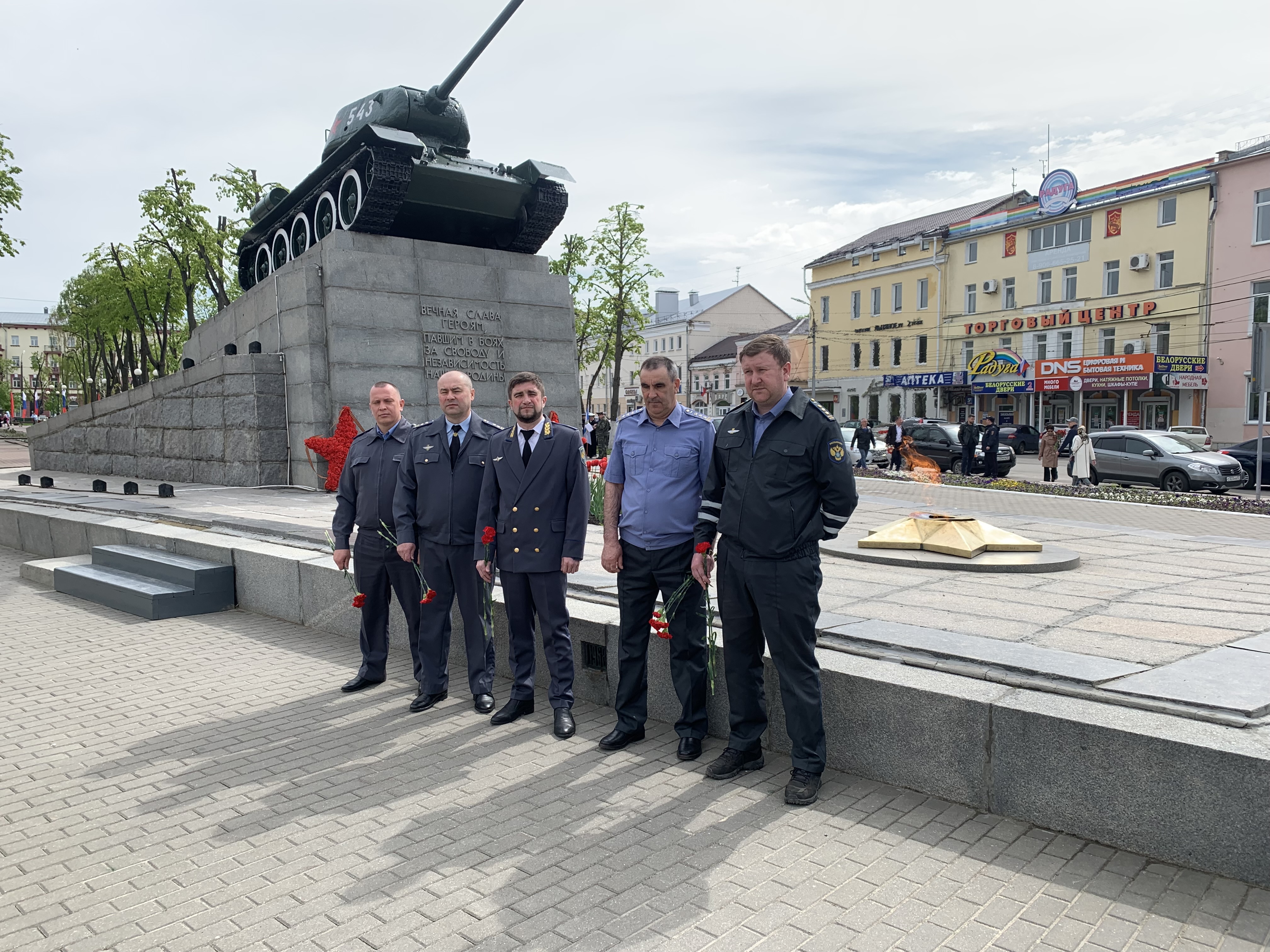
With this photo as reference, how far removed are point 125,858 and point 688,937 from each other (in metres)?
2.16

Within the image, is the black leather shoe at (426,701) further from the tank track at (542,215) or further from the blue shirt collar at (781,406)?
the tank track at (542,215)

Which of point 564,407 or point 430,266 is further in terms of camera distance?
point 564,407

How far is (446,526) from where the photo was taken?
5172mm

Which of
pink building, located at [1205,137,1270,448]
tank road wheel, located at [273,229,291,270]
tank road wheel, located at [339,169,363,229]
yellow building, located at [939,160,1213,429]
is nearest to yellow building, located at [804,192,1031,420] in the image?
yellow building, located at [939,160,1213,429]

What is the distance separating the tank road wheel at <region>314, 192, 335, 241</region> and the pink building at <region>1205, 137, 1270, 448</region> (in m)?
30.9

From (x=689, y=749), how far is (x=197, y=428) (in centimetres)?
1354

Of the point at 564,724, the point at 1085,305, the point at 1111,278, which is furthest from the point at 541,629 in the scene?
the point at 1085,305

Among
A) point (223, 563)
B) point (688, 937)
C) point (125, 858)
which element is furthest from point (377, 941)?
point (223, 563)

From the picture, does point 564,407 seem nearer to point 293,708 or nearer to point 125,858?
point 293,708

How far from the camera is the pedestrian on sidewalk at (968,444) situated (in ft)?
74.6

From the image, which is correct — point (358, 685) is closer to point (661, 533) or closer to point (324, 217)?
point (661, 533)

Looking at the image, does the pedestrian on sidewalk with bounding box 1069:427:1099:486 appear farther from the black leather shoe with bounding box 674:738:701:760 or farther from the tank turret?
the black leather shoe with bounding box 674:738:701:760

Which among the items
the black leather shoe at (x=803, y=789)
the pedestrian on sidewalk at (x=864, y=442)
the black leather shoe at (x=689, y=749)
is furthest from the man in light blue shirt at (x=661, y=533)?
the pedestrian on sidewalk at (x=864, y=442)

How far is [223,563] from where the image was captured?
8.07m
